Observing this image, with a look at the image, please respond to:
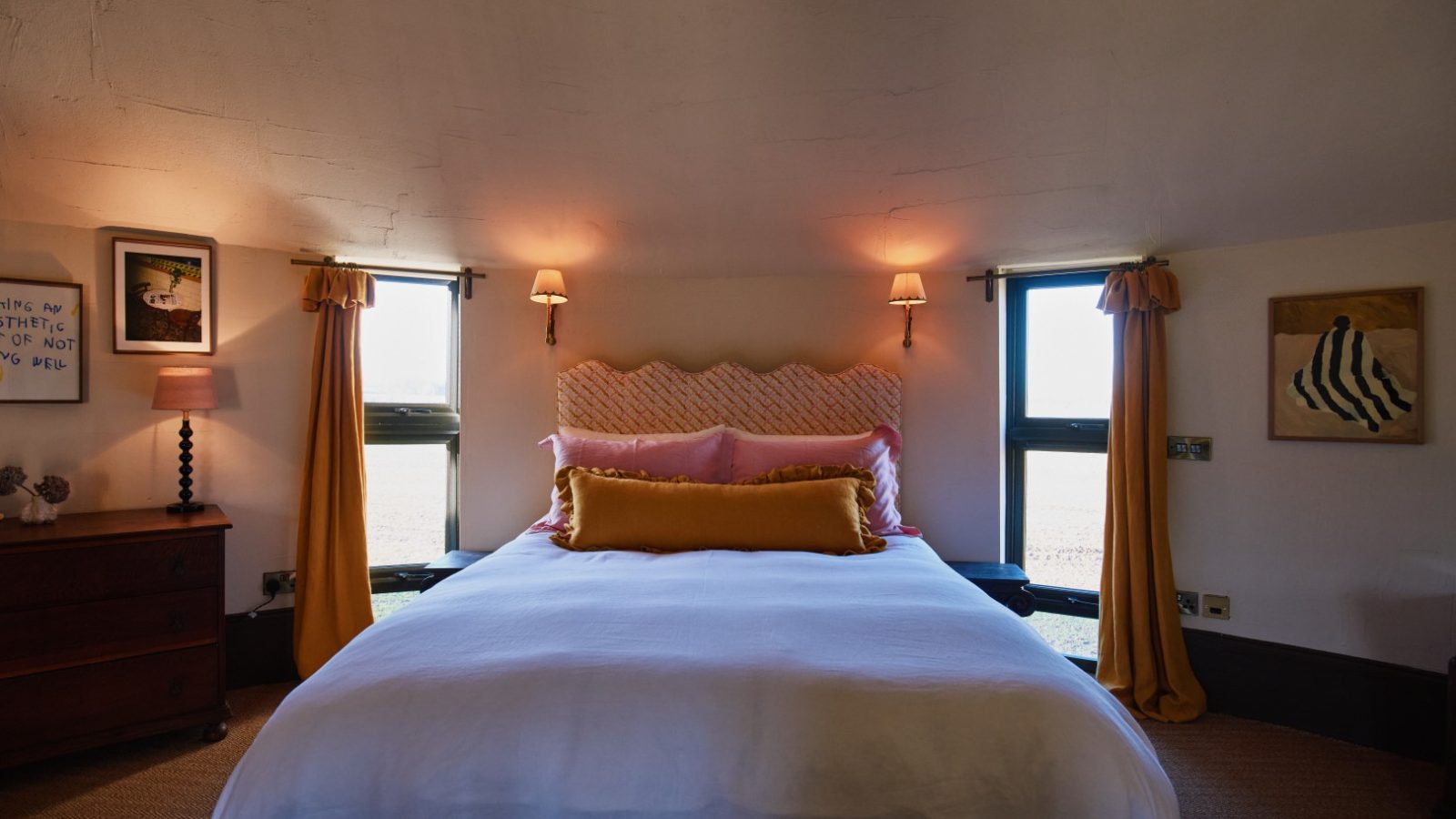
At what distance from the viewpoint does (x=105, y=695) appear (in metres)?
2.24

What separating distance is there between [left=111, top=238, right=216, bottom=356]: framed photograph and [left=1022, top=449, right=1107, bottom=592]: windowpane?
3.88 meters

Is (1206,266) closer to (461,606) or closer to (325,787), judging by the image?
(461,606)

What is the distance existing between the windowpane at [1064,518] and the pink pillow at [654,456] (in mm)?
1589

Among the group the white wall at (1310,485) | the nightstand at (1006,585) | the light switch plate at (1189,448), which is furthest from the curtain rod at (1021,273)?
the nightstand at (1006,585)

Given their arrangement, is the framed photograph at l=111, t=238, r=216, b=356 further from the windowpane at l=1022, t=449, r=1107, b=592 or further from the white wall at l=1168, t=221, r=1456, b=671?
the white wall at l=1168, t=221, r=1456, b=671

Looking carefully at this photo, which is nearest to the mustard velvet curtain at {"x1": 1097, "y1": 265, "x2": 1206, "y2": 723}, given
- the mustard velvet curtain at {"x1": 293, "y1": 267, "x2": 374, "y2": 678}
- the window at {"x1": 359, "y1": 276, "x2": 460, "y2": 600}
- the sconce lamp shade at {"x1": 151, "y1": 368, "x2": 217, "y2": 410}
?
the window at {"x1": 359, "y1": 276, "x2": 460, "y2": 600}

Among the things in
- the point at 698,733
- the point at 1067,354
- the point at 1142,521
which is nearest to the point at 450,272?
→ the point at 698,733

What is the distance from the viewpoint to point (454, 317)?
3.39m

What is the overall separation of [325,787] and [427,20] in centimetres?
204

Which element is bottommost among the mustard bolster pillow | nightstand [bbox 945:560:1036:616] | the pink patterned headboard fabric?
nightstand [bbox 945:560:1036:616]

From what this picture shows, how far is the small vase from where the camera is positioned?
236cm

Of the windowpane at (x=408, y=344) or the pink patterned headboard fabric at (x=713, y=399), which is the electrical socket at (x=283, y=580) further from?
the pink patterned headboard fabric at (x=713, y=399)

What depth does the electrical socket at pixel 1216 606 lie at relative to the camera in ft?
9.02

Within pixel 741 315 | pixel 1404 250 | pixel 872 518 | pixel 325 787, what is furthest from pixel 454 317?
pixel 1404 250
